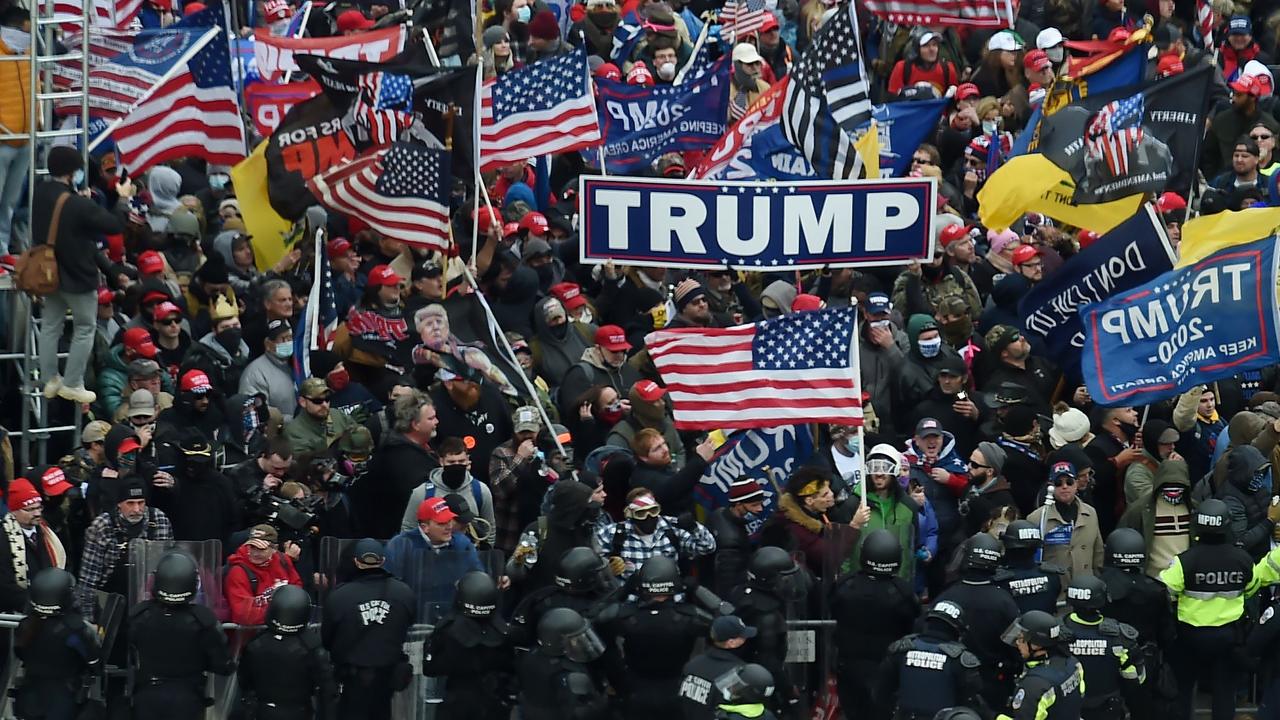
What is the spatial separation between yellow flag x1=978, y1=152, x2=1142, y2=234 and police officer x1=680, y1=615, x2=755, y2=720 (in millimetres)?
6422

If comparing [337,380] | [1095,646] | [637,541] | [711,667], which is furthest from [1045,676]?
[337,380]

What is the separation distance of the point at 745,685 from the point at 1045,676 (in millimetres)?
1918

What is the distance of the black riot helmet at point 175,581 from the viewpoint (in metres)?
18.3

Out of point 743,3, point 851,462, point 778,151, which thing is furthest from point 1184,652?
point 743,3

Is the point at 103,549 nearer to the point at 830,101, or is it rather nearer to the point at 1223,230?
the point at 830,101

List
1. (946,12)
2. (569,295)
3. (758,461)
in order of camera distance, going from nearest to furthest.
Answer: (758,461)
(569,295)
(946,12)

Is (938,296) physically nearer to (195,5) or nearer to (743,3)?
(743,3)

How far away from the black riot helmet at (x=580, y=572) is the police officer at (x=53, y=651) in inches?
118

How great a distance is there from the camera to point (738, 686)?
17484 mm

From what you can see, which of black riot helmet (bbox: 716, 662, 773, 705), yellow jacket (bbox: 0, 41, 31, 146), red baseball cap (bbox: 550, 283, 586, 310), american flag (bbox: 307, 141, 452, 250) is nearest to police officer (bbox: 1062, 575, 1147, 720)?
black riot helmet (bbox: 716, 662, 773, 705)

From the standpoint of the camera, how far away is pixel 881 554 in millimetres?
18938

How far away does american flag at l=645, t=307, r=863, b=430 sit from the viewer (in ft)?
66.1

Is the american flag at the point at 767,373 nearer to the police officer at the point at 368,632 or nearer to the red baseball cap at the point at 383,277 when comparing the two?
the police officer at the point at 368,632

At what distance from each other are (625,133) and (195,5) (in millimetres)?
5718
